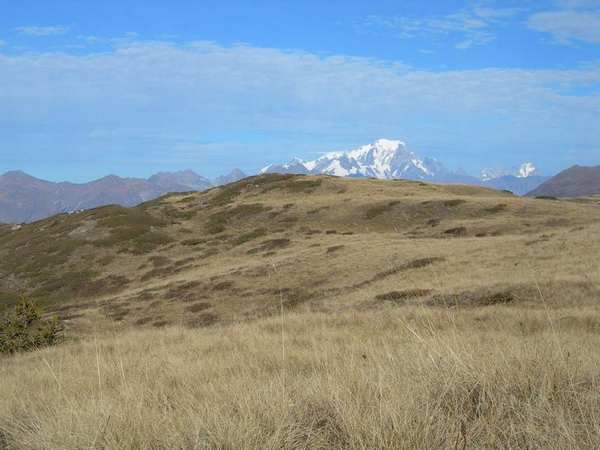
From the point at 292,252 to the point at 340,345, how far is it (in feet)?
109

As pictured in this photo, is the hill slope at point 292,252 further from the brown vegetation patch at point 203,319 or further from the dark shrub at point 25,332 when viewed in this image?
the dark shrub at point 25,332

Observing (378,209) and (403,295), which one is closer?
(403,295)

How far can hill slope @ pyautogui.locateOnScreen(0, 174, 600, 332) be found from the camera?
23062mm

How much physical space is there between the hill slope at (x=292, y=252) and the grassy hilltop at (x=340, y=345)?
0.25 m

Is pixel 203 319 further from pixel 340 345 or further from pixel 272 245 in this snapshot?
pixel 272 245

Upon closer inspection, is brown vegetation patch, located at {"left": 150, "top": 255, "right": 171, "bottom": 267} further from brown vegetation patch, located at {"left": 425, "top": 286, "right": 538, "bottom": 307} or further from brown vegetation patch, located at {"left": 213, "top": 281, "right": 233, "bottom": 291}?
brown vegetation patch, located at {"left": 425, "top": 286, "right": 538, "bottom": 307}

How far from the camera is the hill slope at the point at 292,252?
75.7 feet

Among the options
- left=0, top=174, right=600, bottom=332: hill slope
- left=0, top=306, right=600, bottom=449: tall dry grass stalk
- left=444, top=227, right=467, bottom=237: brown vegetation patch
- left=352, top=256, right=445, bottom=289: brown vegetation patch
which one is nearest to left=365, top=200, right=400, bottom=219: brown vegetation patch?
left=0, top=174, right=600, bottom=332: hill slope

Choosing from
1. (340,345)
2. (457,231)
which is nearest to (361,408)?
(340,345)

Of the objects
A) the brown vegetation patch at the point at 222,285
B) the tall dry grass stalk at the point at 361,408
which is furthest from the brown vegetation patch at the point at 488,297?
the brown vegetation patch at the point at 222,285

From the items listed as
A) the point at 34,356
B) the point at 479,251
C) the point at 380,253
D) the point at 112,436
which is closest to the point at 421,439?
the point at 112,436

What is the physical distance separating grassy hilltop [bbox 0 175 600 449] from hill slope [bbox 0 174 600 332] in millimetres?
254

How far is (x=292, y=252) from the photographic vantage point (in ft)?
140

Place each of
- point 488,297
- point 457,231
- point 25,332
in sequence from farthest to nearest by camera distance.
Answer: point 457,231 < point 25,332 < point 488,297
